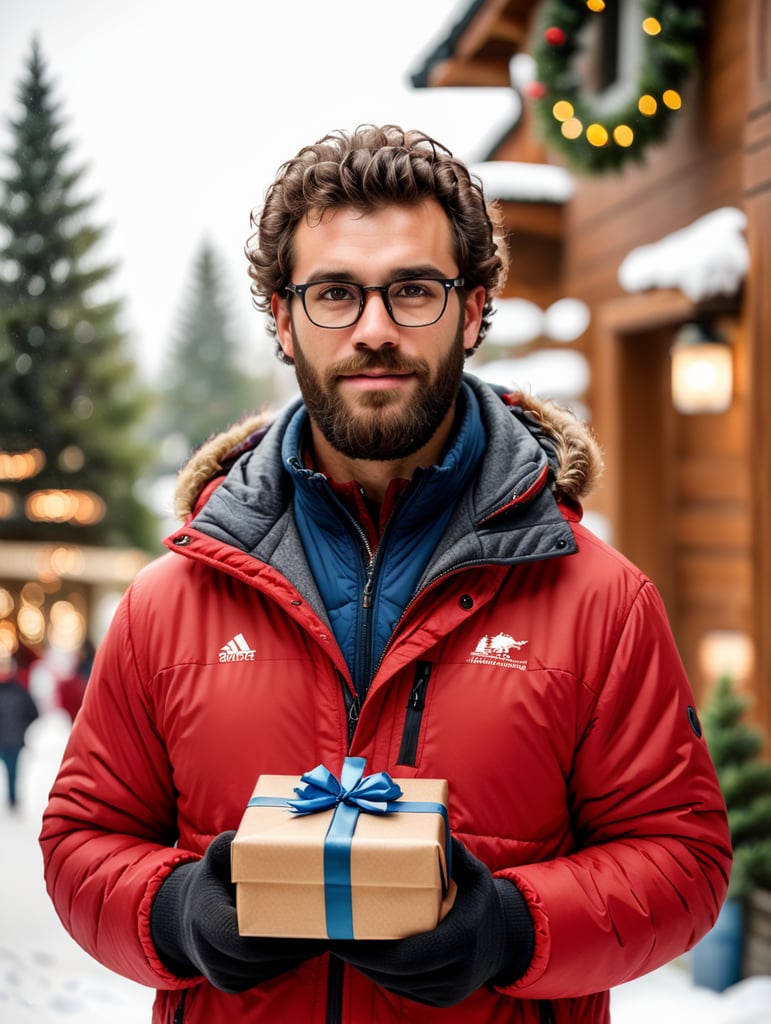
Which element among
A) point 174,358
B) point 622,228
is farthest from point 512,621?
point 174,358

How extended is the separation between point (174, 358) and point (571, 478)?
20725 millimetres

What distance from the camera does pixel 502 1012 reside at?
1.51 metres

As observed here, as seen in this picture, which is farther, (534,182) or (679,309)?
(534,182)

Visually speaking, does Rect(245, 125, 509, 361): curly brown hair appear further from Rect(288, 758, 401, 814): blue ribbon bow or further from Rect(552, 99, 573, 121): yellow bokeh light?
Rect(552, 99, 573, 121): yellow bokeh light

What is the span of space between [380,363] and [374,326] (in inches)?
2.5

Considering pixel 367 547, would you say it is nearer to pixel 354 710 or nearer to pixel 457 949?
pixel 354 710

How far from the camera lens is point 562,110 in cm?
545

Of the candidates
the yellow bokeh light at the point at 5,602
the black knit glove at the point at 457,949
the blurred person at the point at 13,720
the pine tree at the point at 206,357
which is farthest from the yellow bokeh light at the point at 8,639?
the pine tree at the point at 206,357

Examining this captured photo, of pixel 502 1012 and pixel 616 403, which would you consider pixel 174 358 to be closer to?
pixel 616 403

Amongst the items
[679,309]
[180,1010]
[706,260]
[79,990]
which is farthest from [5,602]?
[180,1010]

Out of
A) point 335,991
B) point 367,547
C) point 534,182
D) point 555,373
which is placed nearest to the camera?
point 335,991

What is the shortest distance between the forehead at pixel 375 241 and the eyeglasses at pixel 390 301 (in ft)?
0.08

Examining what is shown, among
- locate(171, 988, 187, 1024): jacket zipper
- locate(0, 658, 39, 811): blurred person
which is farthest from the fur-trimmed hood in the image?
locate(0, 658, 39, 811): blurred person

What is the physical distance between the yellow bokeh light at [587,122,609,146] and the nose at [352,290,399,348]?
4.02 m
